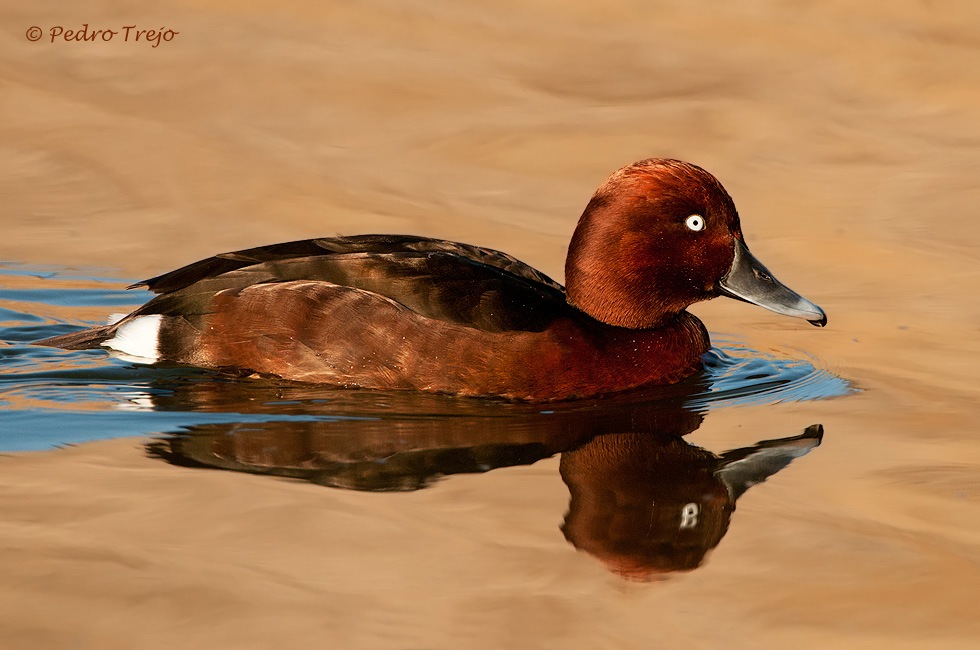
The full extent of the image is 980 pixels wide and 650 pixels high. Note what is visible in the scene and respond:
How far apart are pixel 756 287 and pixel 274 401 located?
2.46m

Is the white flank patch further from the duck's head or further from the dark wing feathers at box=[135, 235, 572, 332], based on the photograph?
the duck's head

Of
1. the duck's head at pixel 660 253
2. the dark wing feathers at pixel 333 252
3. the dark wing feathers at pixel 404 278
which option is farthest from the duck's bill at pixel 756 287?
the dark wing feathers at pixel 333 252

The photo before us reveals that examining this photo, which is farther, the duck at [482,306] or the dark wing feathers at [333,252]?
the dark wing feathers at [333,252]

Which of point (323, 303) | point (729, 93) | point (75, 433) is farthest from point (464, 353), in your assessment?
point (729, 93)

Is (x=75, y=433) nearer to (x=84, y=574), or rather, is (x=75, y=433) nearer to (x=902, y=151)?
(x=84, y=574)

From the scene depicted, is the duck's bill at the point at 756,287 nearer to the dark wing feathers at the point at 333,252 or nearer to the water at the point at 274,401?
the water at the point at 274,401

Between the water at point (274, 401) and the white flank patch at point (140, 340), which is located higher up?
the white flank patch at point (140, 340)

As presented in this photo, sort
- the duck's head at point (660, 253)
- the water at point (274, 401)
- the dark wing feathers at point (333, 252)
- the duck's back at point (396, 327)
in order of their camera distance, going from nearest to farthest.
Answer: the water at point (274, 401), the duck's back at point (396, 327), the duck's head at point (660, 253), the dark wing feathers at point (333, 252)

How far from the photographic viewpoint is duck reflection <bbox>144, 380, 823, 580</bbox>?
479 cm

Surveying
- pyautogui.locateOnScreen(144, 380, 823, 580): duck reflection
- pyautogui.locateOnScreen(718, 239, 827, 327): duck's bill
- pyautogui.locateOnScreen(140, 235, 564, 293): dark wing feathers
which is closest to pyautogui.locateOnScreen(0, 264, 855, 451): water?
pyautogui.locateOnScreen(144, 380, 823, 580): duck reflection

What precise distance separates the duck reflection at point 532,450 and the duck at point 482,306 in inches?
5.4

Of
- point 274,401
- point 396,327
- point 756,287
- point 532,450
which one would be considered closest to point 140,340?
point 274,401

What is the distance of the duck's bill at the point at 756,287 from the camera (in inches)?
268

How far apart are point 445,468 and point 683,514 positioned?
99 centimetres
